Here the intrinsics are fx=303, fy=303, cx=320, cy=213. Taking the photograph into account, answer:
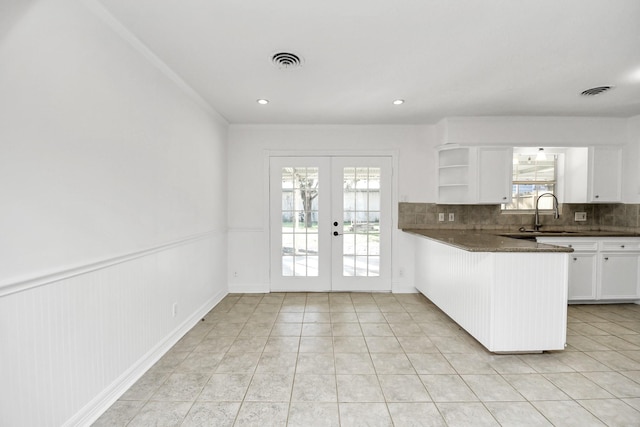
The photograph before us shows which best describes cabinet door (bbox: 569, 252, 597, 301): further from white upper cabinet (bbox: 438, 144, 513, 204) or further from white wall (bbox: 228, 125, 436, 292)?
white wall (bbox: 228, 125, 436, 292)

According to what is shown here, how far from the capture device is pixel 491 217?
418 centimetres

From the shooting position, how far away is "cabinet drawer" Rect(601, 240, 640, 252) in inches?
143

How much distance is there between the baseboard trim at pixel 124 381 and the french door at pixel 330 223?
158 centimetres

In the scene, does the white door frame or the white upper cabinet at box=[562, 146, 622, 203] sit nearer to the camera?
the white upper cabinet at box=[562, 146, 622, 203]

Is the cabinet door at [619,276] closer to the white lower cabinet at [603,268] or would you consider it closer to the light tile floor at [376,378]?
the white lower cabinet at [603,268]

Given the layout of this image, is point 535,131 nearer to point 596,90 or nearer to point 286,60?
point 596,90

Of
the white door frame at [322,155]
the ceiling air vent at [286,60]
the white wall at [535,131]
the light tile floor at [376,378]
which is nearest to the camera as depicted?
the light tile floor at [376,378]

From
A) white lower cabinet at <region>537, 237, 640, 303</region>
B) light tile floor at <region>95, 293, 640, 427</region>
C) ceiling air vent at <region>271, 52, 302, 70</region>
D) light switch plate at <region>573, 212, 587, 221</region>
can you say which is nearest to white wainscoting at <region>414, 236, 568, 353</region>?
light tile floor at <region>95, 293, 640, 427</region>

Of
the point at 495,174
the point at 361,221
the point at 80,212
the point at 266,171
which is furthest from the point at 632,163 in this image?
the point at 80,212

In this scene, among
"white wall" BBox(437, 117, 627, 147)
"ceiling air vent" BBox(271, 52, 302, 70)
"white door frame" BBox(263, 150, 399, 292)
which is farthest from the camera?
"white door frame" BBox(263, 150, 399, 292)

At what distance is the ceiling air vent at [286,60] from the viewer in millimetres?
2252

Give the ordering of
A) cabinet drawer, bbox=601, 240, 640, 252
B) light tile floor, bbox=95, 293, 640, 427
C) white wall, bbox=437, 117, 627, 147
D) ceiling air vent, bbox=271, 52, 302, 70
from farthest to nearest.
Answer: white wall, bbox=437, 117, 627, 147 < cabinet drawer, bbox=601, 240, 640, 252 < ceiling air vent, bbox=271, 52, 302, 70 < light tile floor, bbox=95, 293, 640, 427

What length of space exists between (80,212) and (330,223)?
2967mm

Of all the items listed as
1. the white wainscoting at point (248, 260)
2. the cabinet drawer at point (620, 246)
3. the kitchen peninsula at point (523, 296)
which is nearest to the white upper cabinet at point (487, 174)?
the cabinet drawer at point (620, 246)
